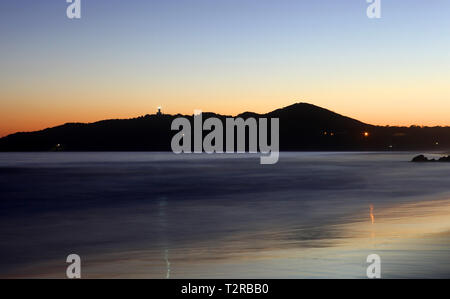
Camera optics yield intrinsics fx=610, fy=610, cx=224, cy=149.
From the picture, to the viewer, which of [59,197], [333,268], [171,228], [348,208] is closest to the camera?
[333,268]

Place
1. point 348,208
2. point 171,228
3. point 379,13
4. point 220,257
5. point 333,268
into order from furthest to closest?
point 348,208
point 379,13
point 171,228
point 220,257
point 333,268

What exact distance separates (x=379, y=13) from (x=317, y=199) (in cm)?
1485

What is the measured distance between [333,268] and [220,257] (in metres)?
3.26

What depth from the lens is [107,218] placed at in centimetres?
2725

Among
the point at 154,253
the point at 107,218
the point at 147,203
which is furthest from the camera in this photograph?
the point at 147,203

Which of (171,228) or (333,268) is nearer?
(333,268)

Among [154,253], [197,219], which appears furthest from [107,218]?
[154,253]

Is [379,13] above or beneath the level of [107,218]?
above
